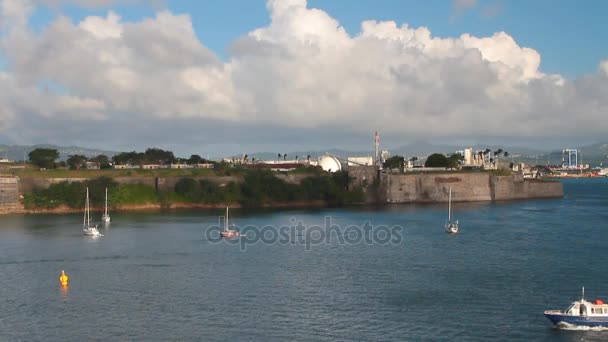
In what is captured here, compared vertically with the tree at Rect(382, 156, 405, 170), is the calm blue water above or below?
below

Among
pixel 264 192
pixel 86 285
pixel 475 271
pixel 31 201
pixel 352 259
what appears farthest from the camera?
pixel 264 192

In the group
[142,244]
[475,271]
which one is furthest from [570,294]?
[142,244]

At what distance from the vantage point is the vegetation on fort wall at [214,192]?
331ft

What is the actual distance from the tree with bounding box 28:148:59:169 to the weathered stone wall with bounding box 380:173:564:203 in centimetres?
5502

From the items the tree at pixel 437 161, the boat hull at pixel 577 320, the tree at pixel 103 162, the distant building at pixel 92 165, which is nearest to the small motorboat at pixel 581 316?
the boat hull at pixel 577 320

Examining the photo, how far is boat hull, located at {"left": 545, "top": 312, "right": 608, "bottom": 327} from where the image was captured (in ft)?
112

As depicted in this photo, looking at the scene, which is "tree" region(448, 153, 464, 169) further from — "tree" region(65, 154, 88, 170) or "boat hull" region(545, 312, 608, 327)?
"boat hull" region(545, 312, 608, 327)

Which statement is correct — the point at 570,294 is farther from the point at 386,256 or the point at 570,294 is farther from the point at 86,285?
the point at 86,285

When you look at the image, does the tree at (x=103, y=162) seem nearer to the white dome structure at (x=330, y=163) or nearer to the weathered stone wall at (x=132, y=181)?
the weathered stone wall at (x=132, y=181)

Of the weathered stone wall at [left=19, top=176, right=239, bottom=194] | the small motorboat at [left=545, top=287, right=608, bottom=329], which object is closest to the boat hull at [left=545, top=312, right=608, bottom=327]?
the small motorboat at [left=545, top=287, right=608, bottom=329]

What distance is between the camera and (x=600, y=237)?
67688 millimetres

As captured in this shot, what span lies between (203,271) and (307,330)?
17006 millimetres

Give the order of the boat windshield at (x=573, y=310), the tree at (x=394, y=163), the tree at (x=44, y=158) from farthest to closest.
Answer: the tree at (x=394, y=163) < the tree at (x=44, y=158) < the boat windshield at (x=573, y=310)

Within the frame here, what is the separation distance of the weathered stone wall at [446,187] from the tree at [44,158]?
5502 cm
